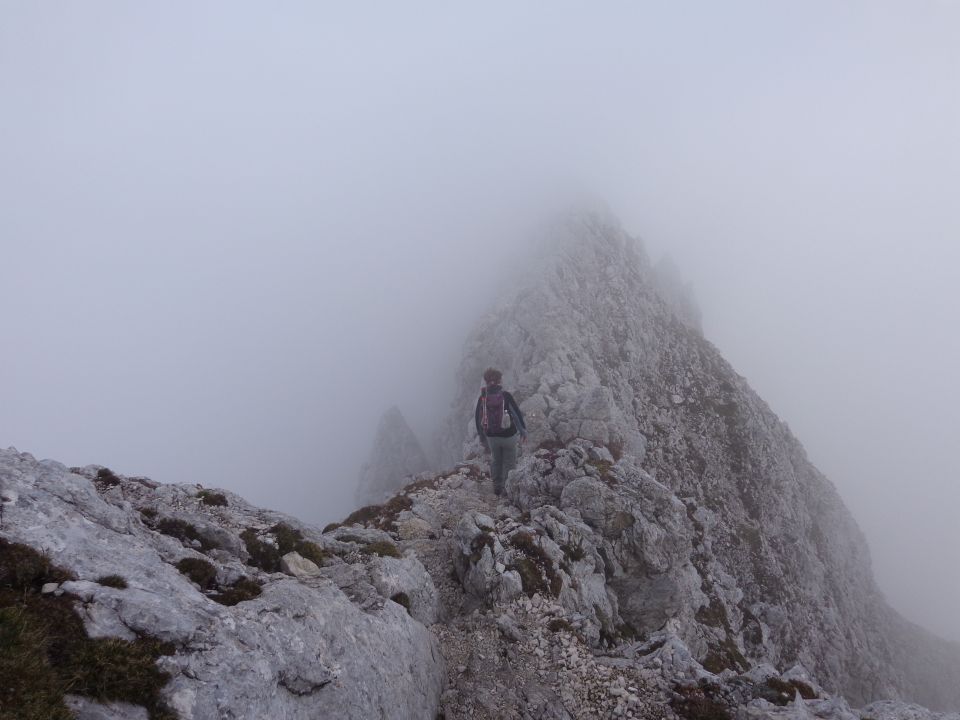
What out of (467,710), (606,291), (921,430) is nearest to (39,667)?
(467,710)

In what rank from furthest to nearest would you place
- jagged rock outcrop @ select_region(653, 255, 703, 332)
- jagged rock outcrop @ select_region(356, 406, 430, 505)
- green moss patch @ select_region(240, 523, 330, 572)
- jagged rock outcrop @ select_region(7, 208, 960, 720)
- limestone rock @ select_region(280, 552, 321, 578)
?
jagged rock outcrop @ select_region(653, 255, 703, 332) → jagged rock outcrop @ select_region(356, 406, 430, 505) → green moss patch @ select_region(240, 523, 330, 572) → limestone rock @ select_region(280, 552, 321, 578) → jagged rock outcrop @ select_region(7, 208, 960, 720)

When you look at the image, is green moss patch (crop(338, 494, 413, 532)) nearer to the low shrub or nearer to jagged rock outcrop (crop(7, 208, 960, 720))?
jagged rock outcrop (crop(7, 208, 960, 720))

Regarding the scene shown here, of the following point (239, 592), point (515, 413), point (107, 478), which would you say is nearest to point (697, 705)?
point (239, 592)

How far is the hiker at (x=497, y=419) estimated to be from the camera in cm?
2320

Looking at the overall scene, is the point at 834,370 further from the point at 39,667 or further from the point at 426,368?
the point at 39,667

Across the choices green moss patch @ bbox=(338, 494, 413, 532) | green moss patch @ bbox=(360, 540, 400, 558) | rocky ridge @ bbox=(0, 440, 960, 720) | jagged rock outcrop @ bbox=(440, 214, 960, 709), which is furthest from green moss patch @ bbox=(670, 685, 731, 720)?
green moss patch @ bbox=(338, 494, 413, 532)

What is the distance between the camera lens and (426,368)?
108312 millimetres

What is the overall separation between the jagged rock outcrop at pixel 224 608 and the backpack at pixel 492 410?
10465mm

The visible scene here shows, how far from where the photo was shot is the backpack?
76.3 feet

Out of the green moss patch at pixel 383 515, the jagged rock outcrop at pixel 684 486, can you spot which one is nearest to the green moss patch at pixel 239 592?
the green moss patch at pixel 383 515

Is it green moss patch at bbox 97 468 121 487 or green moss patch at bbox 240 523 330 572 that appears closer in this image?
green moss patch at bbox 240 523 330 572

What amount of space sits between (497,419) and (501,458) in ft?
11.6

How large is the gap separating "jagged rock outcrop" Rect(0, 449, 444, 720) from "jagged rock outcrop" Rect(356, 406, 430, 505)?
5742cm

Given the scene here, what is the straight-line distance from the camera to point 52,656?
646 centimetres
